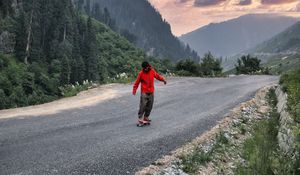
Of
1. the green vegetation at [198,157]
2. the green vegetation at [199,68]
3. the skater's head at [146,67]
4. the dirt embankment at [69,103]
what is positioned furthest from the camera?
the green vegetation at [199,68]

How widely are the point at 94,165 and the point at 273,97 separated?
18212mm

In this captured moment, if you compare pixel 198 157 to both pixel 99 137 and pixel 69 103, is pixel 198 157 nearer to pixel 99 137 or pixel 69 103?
pixel 99 137

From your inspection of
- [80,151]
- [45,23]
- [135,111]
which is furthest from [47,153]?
[45,23]

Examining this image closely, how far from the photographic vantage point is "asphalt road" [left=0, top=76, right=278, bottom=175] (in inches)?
363

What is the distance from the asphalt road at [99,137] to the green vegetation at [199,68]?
24990 mm

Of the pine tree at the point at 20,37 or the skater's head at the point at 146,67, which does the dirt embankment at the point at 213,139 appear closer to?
the skater's head at the point at 146,67

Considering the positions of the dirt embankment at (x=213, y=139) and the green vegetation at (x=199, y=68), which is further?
the green vegetation at (x=199, y=68)

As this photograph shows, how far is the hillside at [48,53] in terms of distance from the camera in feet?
264

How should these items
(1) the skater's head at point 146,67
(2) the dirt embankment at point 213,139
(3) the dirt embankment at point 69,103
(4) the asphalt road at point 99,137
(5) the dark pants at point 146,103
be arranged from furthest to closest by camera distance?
(3) the dirt embankment at point 69,103
(1) the skater's head at point 146,67
(5) the dark pants at point 146,103
(2) the dirt embankment at point 213,139
(4) the asphalt road at point 99,137

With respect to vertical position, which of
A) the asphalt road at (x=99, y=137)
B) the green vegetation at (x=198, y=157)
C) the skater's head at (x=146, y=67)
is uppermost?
the skater's head at (x=146, y=67)

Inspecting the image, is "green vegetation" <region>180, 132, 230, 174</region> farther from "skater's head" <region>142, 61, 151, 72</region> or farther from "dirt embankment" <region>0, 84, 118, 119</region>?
"dirt embankment" <region>0, 84, 118, 119</region>

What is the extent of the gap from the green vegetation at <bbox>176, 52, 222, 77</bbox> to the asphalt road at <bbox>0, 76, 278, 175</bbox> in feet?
82.0

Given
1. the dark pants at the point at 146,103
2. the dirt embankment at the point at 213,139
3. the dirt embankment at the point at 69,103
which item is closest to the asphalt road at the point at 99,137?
the dirt embankment at the point at 213,139

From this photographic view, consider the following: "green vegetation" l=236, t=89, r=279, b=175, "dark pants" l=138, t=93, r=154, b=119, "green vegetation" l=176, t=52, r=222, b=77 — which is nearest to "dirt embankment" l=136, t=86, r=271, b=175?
"green vegetation" l=236, t=89, r=279, b=175
